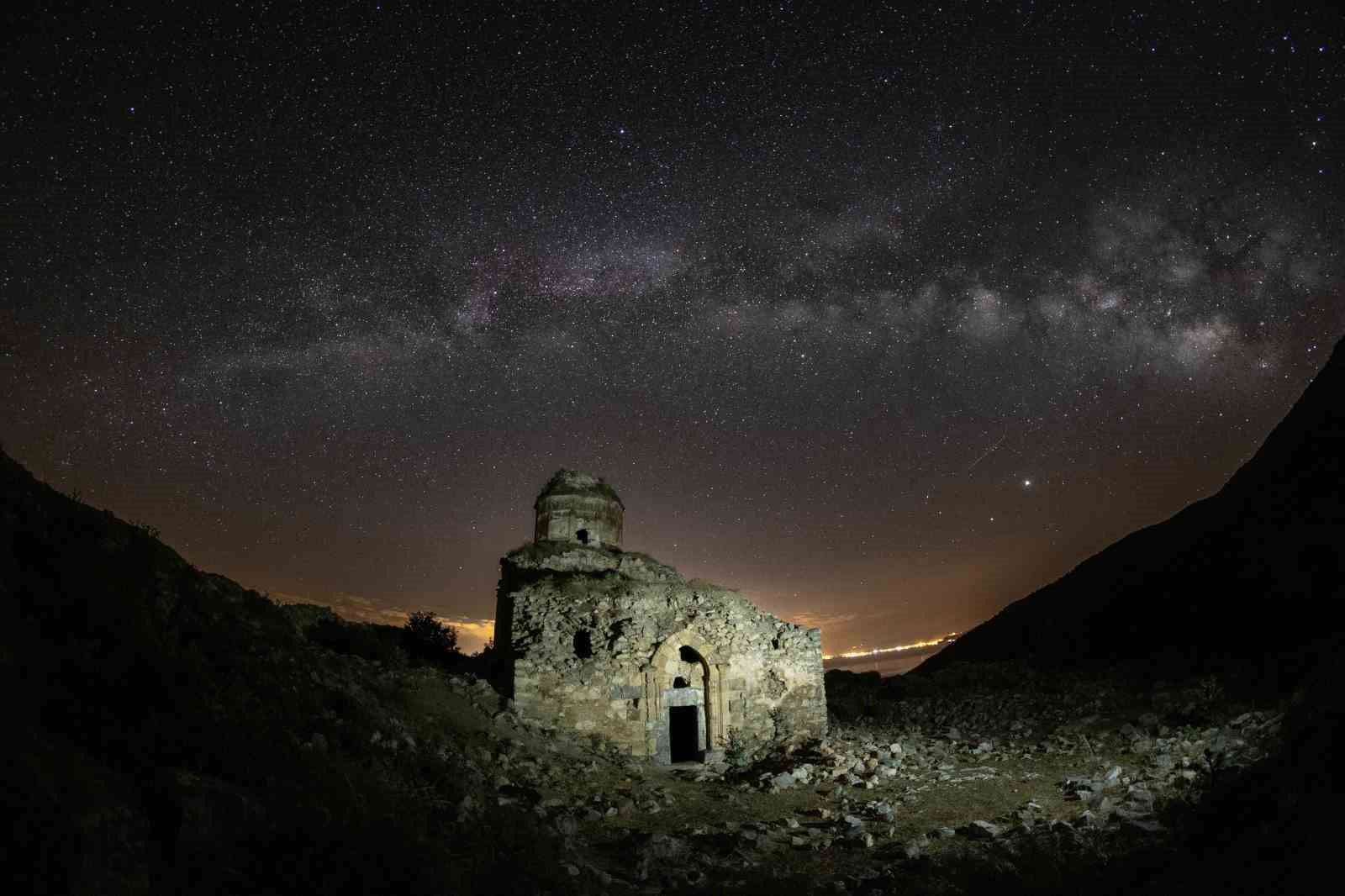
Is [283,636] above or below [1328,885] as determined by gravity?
above

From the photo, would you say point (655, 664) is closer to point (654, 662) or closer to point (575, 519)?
point (654, 662)

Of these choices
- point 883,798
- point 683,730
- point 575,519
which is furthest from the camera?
point 575,519

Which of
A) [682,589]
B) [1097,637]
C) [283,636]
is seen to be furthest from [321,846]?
[1097,637]

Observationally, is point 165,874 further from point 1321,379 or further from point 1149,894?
point 1321,379

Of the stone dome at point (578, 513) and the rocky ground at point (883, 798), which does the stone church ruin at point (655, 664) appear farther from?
the stone dome at point (578, 513)

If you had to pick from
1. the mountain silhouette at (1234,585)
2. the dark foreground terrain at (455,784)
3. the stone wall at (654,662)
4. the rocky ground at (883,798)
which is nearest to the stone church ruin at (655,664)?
the stone wall at (654,662)

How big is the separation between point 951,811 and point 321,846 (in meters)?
10.2

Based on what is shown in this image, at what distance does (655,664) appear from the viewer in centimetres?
1664

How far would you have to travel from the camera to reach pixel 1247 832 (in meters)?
7.84

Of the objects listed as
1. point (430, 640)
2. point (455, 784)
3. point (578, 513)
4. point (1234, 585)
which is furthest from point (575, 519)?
point (1234, 585)

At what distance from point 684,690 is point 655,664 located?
1246 mm

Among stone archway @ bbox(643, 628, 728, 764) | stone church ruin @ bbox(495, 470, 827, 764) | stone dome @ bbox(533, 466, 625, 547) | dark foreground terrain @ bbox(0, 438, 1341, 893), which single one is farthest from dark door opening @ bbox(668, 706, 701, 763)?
stone dome @ bbox(533, 466, 625, 547)

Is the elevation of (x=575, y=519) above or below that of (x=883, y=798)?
above

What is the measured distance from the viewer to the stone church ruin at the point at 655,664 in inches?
622
